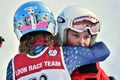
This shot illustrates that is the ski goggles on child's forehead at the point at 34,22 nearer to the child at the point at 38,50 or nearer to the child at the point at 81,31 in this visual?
the child at the point at 38,50

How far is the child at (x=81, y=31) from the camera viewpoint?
466 inches

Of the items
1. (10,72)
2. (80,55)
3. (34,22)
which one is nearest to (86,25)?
(80,55)

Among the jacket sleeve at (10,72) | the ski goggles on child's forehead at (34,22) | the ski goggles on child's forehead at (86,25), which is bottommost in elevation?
the jacket sleeve at (10,72)

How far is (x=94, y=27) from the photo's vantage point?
1245 centimetres

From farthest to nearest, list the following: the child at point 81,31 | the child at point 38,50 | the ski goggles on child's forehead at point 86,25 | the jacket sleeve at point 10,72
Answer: the ski goggles on child's forehead at point 86,25 < the jacket sleeve at point 10,72 < the child at point 81,31 < the child at point 38,50

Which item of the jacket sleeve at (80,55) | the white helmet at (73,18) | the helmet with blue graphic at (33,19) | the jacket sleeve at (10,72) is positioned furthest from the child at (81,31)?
the jacket sleeve at (10,72)

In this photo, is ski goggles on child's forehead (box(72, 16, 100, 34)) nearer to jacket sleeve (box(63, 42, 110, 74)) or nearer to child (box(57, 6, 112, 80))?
child (box(57, 6, 112, 80))

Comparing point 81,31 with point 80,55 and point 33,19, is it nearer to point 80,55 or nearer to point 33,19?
point 80,55

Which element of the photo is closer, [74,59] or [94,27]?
[74,59]

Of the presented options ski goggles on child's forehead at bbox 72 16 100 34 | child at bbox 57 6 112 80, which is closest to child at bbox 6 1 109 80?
child at bbox 57 6 112 80

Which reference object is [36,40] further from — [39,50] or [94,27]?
[94,27]

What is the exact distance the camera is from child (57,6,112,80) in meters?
11.8

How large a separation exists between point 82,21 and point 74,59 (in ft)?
3.46

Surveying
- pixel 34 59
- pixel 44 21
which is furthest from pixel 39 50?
pixel 44 21
